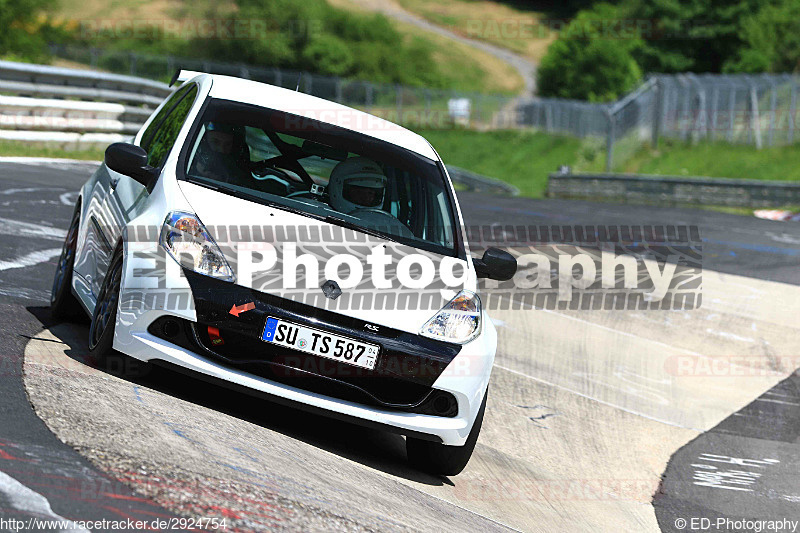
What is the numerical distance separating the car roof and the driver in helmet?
28 centimetres

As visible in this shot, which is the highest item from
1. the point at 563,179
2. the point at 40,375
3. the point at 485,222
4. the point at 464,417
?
the point at 40,375

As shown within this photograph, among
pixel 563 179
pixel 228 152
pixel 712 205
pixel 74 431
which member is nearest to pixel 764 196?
pixel 712 205

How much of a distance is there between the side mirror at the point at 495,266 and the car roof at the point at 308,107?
85cm

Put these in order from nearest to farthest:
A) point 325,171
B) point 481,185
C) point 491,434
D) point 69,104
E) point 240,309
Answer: point 240,309
point 325,171
point 491,434
point 69,104
point 481,185

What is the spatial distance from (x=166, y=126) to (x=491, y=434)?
287 cm

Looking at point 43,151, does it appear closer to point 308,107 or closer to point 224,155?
point 308,107

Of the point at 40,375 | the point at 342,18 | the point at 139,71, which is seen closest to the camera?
the point at 40,375

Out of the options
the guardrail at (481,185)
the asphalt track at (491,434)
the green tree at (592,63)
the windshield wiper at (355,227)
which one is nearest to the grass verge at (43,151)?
the asphalt track at (491,434)

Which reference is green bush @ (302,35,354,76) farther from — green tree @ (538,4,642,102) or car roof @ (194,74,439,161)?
car roof @ (194,74,439,161)

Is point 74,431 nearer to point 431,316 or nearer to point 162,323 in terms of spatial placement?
point 162,323

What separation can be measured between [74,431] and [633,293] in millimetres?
8495

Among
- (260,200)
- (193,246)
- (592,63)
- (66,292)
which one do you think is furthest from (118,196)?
(592,63)

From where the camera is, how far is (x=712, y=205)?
25.7 metres

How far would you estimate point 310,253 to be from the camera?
536 cm
